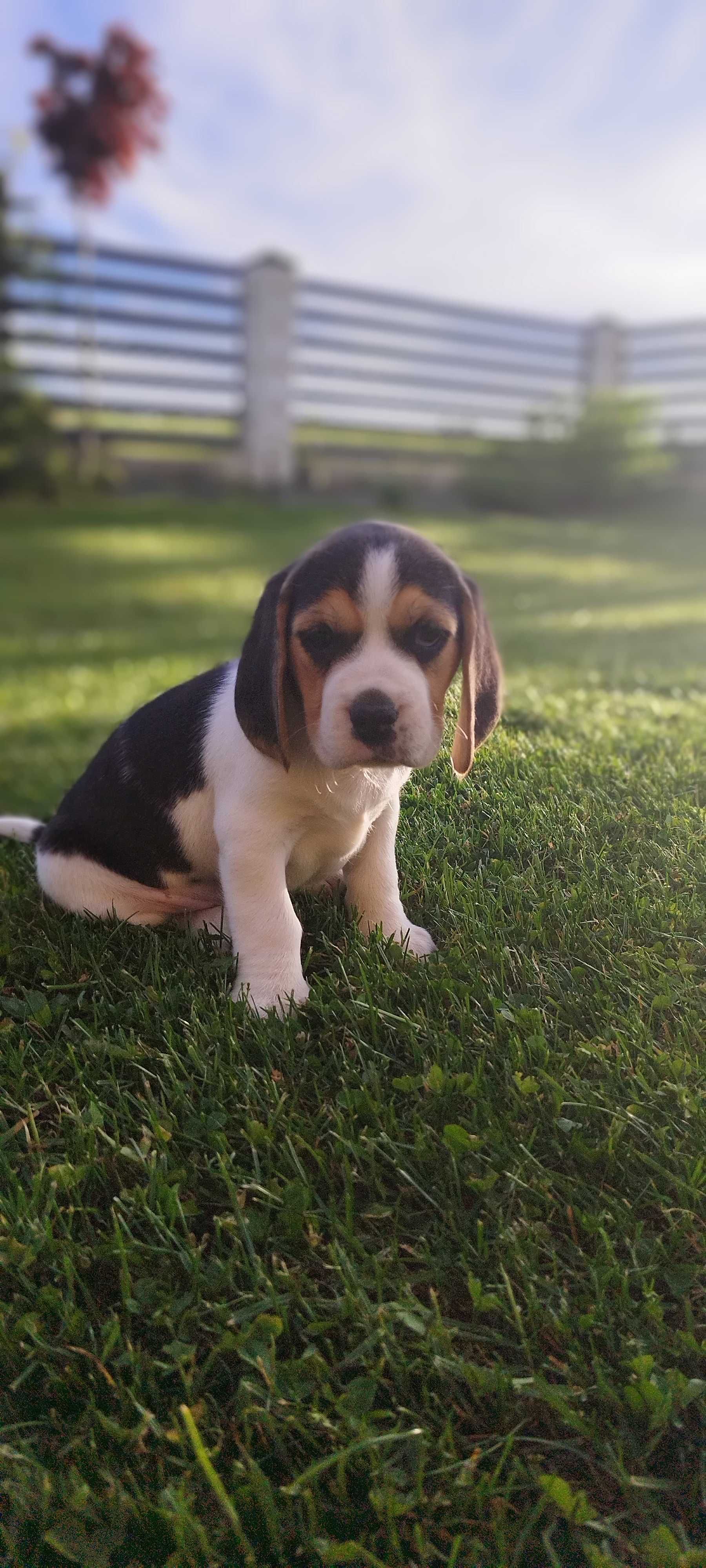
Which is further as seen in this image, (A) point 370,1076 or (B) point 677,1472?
(A) point 370,1076

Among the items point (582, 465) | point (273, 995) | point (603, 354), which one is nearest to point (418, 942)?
point (273, 995)

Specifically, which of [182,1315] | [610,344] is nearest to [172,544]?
[182,1315]

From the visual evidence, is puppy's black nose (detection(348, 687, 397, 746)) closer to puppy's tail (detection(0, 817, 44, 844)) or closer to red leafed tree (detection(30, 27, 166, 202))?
puppy's tail (detection(0, 817, 44, 844))

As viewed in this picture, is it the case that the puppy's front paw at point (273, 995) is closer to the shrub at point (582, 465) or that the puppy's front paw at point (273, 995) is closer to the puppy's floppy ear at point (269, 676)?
the puppy's floppy ear at point (269, 676)

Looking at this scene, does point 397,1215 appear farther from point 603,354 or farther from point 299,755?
point 603,354

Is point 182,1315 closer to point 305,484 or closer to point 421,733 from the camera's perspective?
point 421,733

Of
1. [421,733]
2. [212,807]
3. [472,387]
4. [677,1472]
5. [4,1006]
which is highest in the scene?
[472,387]

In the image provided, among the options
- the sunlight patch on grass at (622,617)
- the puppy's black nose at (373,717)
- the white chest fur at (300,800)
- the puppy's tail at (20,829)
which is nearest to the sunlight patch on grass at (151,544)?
the sunlight patch on grass at (622,617)
